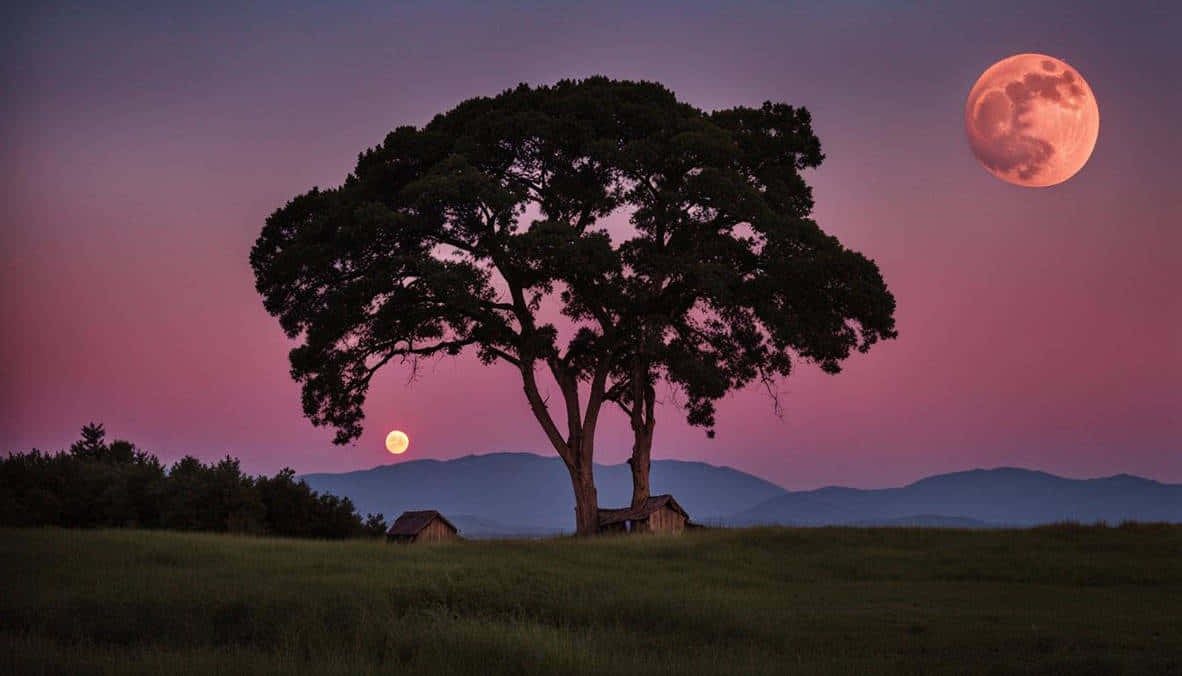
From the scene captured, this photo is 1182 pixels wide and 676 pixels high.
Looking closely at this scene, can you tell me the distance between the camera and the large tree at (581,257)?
45.6 m

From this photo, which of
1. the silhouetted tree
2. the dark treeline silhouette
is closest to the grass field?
the dark treeline silhouette

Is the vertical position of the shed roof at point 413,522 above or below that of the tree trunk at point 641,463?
below

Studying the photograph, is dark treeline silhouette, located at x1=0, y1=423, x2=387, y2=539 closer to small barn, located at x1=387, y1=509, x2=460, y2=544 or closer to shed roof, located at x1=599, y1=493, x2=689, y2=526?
small barn, located at x1=387, y1=509, x2=460, y2=544

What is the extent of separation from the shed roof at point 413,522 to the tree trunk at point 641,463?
28.1 feet

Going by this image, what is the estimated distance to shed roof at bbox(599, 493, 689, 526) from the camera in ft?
166

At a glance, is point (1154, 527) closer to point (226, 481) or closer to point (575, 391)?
point (575, 391)

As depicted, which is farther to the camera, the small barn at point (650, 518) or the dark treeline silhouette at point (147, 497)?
the small barn at point (650, 518)

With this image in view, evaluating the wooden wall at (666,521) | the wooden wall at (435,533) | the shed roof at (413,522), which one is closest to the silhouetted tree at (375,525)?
the shed roof at (413,522)

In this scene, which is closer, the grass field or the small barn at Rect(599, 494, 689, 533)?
the grass field

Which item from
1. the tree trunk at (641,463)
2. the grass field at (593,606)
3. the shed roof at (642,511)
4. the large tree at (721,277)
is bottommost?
the grass field at (593,606)

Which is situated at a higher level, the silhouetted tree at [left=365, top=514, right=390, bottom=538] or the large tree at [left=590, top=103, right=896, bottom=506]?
the large tree at [left=590, top=103, right=896, bottom=506]

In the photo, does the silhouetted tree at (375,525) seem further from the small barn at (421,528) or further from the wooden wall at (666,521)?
the wooden wall at (666,521)

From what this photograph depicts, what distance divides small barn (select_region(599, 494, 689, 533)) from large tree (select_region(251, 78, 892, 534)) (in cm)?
88

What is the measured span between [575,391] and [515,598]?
2176cm
